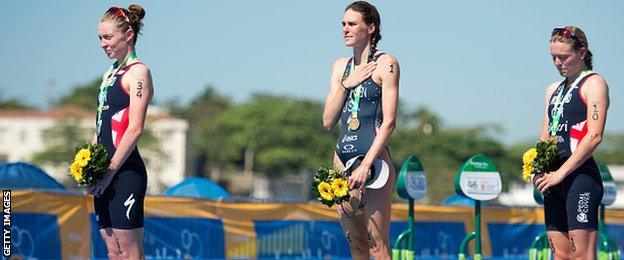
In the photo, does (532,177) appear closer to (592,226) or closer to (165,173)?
(592,226)

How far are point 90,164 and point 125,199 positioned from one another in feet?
1.08

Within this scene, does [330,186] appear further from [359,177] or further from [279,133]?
[279,133]

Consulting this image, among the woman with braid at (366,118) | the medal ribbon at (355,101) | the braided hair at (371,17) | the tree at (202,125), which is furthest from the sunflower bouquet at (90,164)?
the tree at (202,125)

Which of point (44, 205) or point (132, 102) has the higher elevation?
point (132, 102)

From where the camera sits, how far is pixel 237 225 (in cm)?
1786

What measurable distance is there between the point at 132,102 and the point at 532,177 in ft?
10.4

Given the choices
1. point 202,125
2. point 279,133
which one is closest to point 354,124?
point 279,133

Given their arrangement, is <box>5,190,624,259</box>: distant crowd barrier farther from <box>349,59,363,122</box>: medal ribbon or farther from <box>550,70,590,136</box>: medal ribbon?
<box>550,70,590,136</box>: medal ribbon

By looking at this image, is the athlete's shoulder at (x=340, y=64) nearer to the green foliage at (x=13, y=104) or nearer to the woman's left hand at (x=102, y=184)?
the woman's left hand at (x=102, y=184)

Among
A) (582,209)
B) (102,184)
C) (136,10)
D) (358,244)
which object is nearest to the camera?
(102,184)

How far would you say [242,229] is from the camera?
706 inches

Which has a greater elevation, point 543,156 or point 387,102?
point 387,102

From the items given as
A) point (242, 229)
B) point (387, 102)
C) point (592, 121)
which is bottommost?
point (242, 229)

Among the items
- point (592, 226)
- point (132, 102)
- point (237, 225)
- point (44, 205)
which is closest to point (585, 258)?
point (592, 226)
